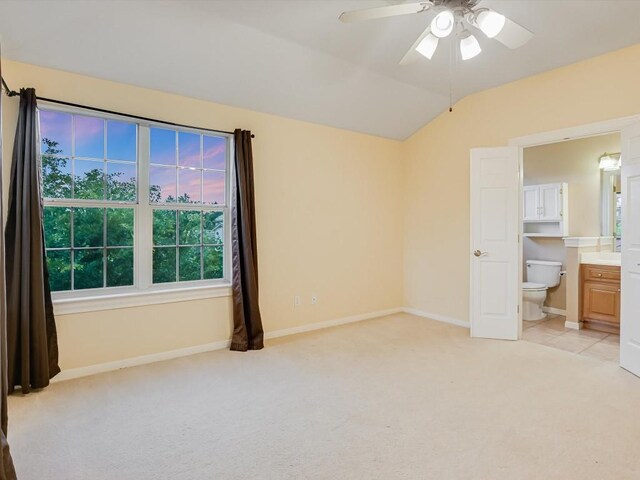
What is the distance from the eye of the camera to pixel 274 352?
3.67 m

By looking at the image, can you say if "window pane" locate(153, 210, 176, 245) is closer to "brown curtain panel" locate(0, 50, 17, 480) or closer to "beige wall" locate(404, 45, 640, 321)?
"brown curtain panel" locate(0, 50, 17, 480)

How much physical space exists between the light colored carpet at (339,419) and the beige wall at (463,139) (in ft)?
5.00

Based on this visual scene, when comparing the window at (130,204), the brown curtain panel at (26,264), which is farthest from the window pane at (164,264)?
the brown curtain panel at (26,264)

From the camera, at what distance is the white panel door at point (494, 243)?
4.01 meters

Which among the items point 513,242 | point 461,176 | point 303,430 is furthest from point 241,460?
point 461,176

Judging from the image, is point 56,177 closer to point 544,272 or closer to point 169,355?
point 169,355

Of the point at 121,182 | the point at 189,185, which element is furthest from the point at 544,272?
the point at 121,182

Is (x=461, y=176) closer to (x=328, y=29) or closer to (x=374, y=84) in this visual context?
(x=374, y=84)

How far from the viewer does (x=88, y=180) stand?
323 centimetres

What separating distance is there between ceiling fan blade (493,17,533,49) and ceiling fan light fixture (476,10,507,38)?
0.04m

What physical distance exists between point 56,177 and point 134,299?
3.95ft

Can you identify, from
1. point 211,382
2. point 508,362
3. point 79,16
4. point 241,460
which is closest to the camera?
point 241,460

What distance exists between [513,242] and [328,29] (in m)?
2.84

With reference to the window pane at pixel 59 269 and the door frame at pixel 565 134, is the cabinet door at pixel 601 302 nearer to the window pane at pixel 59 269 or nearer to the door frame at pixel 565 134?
the door frame at pixel 565 134
